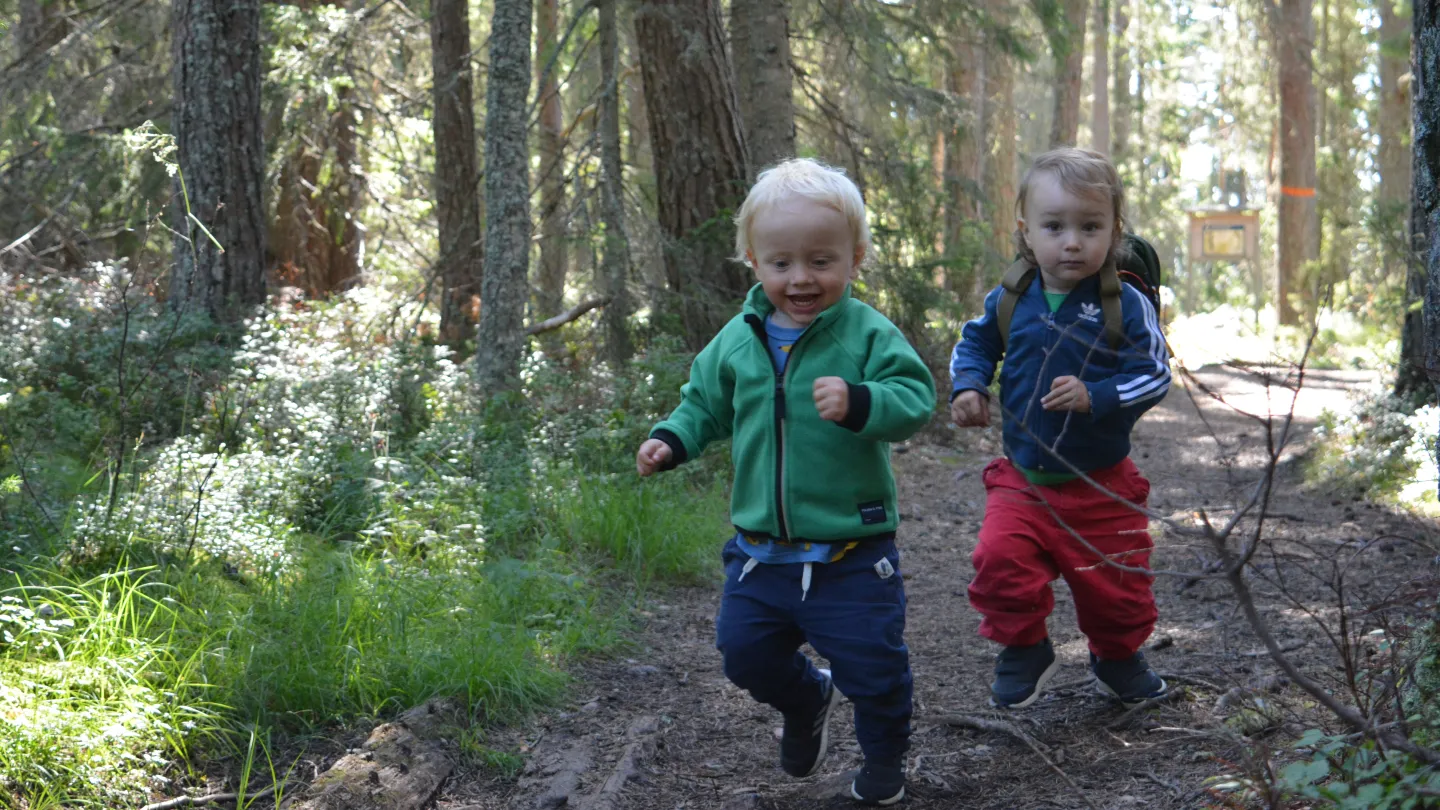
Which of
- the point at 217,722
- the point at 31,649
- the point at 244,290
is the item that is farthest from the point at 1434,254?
the point at 244,290

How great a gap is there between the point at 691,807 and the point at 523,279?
4.97 metres

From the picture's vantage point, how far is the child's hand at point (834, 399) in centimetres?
292

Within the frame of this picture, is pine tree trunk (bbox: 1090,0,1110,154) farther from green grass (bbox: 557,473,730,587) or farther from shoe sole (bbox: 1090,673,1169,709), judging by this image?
shoe sole (bbox: 1090,673,1169,709)

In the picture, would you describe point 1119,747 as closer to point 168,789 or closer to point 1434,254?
point 1434,254

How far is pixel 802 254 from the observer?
10.6 feet

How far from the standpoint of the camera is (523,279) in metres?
7.78

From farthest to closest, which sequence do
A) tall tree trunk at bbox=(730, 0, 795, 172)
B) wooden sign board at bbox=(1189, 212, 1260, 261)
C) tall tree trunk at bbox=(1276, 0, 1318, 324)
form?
wooden sign board at bbox=(1189, 212, 1260, 261), tall tree trunk at bbox=(1276, 0, 1318, 324), tall tree trunk at bbox=(730, 0, 795, 172)

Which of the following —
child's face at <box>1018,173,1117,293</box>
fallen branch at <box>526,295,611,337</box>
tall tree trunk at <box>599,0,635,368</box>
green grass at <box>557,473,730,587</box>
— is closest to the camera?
child's face at <box>1018,173,1117,293</box>

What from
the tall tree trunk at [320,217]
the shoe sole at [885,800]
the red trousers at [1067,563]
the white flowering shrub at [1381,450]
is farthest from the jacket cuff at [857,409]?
the tall tree trunk at [320,217]

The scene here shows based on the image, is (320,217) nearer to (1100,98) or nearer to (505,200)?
(505,200)

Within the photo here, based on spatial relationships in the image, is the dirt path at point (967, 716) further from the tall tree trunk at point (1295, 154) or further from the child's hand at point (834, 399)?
the tall tree trunk at point (1295, 154)

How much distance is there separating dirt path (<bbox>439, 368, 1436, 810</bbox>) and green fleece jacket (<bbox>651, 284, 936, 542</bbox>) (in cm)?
81

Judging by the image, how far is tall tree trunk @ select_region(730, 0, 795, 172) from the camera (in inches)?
376

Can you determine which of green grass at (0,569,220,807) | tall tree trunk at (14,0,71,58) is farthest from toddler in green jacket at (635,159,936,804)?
tall tree trunk at (14,0,71,58)
